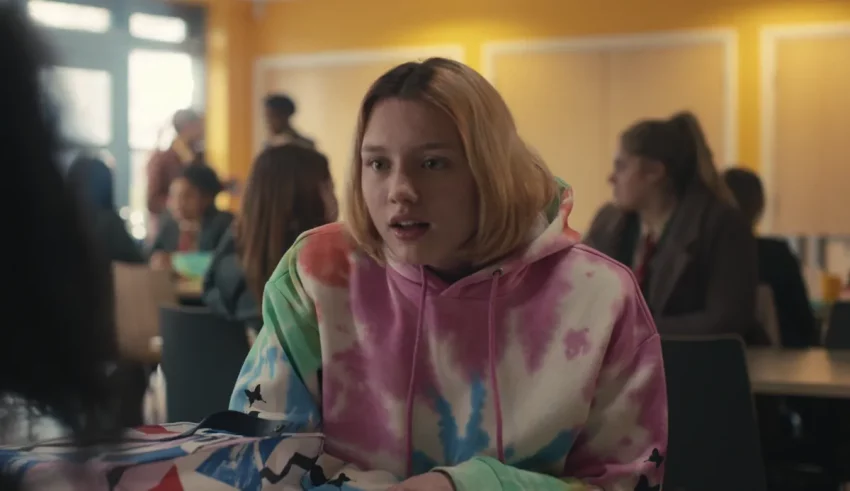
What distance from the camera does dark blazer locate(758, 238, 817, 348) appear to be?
315cm

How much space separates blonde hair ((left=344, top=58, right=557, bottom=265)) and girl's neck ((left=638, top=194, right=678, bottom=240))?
161cm

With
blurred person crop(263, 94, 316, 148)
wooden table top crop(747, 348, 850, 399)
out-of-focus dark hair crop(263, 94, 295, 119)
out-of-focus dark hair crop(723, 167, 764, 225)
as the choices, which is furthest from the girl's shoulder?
out-of-focus dark hair crop(263, 94, 295, 119)

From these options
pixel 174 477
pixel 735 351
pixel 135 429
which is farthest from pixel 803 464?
pixel 135 429

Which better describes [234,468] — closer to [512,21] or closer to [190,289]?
[190,289]

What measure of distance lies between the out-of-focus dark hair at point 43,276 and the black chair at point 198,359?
2.05 metres

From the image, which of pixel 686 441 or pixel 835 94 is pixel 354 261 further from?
pixel 835 94

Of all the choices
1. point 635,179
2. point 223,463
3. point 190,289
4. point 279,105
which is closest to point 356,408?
point 223,463

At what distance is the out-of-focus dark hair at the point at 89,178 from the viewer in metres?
0.34

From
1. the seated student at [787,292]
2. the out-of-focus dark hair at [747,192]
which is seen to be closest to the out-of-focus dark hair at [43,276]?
the seated student at [787,292]

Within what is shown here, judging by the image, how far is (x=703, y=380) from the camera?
202 cm

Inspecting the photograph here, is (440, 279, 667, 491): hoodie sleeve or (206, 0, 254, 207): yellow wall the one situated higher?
(206, 0, 254, 207): yellow wall

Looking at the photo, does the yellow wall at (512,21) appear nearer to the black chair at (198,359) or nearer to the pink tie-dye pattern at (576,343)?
the black chair at (198,359)

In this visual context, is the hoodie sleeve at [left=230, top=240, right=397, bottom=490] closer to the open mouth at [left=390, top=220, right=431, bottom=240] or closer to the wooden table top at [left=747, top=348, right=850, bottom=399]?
the open mouth at [left=390, top=220, right=431, bottom=240]

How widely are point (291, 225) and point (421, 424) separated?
1532 millimetres
